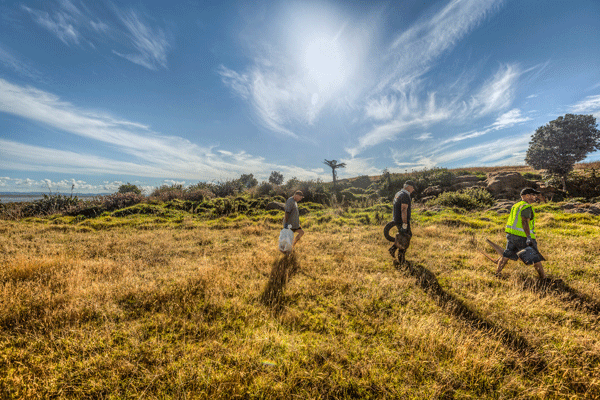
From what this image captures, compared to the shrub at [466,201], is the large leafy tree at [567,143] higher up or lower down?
higher up

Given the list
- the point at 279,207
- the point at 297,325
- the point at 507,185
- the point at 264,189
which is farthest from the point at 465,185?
the point at 297,325

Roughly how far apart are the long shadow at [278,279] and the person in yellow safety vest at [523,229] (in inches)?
216

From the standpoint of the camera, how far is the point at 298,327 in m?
3.49

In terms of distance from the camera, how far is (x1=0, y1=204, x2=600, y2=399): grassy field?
245cm

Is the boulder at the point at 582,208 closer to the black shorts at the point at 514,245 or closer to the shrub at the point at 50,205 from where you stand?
the black shorts at the point at 514,245

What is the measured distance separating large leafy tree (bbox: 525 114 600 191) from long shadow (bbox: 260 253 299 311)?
29006 mm

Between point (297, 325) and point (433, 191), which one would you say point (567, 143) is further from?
point (297, 325)

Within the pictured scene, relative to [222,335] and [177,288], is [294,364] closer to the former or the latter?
[222,335]

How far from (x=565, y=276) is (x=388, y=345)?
590 centimetres

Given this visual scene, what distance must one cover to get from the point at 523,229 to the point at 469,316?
3004 millimetres

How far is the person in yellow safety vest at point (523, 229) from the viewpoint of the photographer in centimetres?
494

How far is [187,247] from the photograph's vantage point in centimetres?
793

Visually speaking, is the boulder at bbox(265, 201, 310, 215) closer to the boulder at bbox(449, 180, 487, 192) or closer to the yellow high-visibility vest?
the yellow high-visibility vest

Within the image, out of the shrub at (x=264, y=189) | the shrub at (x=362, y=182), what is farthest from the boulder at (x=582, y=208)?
the shrub at (x=362, y=182)
